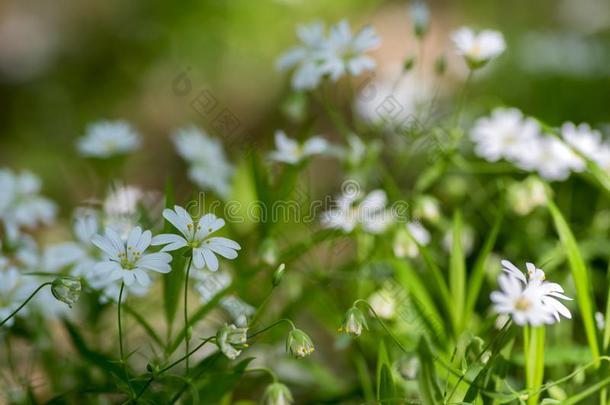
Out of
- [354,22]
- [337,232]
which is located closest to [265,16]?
[354,22]

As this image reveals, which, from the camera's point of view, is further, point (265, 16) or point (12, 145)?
point (265, 16)

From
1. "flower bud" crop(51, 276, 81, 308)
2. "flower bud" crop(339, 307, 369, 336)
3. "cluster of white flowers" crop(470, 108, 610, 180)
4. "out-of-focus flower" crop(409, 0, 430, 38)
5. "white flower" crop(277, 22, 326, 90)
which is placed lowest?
"flower bud" crop(51, 276, 81, 308)

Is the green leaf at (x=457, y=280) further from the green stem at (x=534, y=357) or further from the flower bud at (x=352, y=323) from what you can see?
the flower bud at (x=352, y=323)

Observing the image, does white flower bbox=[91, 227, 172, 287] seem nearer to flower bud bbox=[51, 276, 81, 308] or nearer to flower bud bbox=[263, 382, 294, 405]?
flower bud bbox=[51, 276, 81, 308]

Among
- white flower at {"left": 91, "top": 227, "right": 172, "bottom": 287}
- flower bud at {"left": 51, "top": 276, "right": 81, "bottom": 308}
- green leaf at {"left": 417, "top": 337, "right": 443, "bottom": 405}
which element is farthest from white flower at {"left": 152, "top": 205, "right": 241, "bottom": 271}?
green leaf at {"left": 417, "top": 337, "right": 443, "bottom": 405}

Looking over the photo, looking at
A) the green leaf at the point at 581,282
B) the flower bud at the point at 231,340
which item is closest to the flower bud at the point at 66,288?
the flower bud at the point at 231,340

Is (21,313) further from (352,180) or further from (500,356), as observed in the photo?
(500,356)
